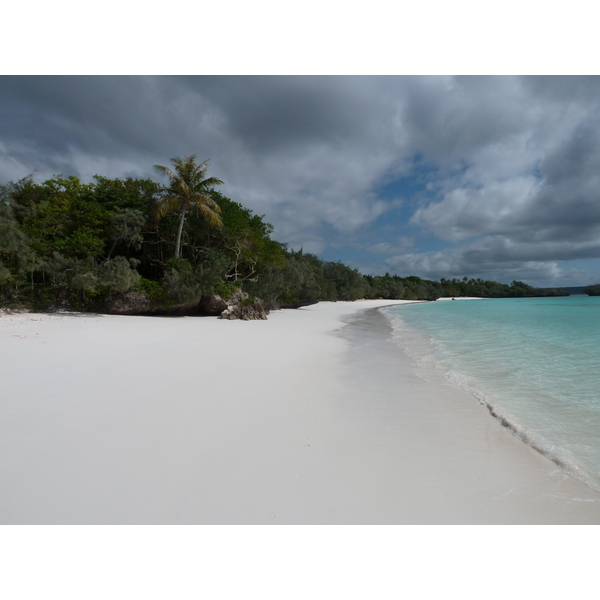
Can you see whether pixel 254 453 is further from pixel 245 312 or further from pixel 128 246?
pixel 128 246

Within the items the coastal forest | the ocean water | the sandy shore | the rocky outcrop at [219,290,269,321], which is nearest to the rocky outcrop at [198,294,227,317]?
the coastal forest

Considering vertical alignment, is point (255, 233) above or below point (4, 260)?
above

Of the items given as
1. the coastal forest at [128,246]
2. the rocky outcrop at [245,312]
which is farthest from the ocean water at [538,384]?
the coastal forest at [128,246]

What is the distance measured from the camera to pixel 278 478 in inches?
91.0

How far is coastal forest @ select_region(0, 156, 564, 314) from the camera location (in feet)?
48.4

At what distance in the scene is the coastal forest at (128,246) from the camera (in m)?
14.7

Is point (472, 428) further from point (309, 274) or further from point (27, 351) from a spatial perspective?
point (309, 274)

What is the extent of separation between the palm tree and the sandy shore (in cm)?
1426

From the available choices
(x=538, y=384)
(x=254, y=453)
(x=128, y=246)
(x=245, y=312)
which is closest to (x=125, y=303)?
(x=128, y=246)

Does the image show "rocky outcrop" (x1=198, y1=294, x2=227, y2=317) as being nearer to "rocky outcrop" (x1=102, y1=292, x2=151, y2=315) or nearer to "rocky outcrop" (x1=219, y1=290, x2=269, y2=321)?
"rocky outcrop" (x1=219, y1=290, x2=269, y2=321)

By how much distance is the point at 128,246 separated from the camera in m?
17.1

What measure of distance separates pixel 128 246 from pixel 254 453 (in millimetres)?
17889

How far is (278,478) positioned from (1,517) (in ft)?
5.77

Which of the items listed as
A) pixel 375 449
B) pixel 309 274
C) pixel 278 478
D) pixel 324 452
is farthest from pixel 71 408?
pixel 309 274
